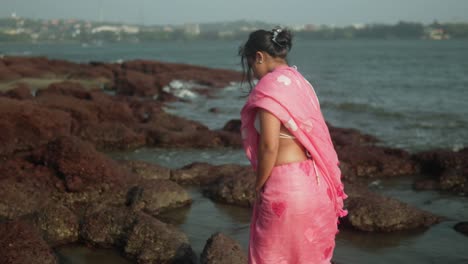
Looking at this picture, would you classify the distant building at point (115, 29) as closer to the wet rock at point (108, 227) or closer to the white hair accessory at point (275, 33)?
the wet rock at point (108, 227)

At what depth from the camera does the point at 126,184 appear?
24.0 ft

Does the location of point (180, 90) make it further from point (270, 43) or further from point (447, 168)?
point (270, 43)

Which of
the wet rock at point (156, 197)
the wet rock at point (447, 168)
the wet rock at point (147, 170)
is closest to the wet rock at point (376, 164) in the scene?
the wet rock at point (447, 168)

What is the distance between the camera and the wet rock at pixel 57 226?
5.51 meters

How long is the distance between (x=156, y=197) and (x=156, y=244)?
1.69 metres

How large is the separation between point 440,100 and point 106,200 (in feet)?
72.8

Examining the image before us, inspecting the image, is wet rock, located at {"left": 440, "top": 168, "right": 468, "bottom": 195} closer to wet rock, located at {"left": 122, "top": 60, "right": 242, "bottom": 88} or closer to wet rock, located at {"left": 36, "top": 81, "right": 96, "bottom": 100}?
wet rock, located at {"left": 36, "top": 81, "right": 96, "bottom": 100}

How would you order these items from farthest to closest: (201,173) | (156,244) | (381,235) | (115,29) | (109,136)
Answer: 1. (115,29)
2. (109,136)
3. (201,173)
4. (381,235)
5. (156,244)

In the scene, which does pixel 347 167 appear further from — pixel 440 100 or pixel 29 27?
pixel 29 27

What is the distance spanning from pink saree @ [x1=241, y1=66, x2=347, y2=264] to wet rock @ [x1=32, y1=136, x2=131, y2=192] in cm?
429

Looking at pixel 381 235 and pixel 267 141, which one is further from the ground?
pixel 267 141

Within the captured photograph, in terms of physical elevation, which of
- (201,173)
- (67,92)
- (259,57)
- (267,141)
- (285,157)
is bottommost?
(67,92)

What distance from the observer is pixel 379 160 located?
9633 mm

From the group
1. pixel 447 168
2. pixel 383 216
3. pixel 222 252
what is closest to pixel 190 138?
pixel 447 168
